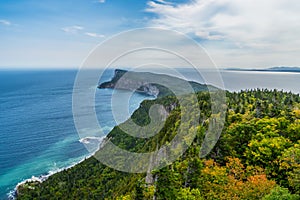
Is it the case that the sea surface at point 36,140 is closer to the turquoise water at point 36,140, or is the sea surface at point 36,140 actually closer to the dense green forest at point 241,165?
the turquoise water at point 36,140

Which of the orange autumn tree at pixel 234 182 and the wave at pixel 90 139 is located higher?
the orange autumn tree at pixel 234 182

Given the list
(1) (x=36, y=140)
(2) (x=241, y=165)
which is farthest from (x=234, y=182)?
(1) (x=36, y=140)

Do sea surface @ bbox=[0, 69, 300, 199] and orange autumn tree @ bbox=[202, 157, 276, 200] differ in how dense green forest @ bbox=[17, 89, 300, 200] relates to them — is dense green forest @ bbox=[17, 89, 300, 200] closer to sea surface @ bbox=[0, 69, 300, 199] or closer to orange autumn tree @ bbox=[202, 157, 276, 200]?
orange autumn tree @ bbox=[202, 157, 276, 200]

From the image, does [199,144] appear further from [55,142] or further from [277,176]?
[55,142]

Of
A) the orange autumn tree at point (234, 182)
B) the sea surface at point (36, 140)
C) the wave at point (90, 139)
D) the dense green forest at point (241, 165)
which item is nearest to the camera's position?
the orange autumn tree at point (234, 182)

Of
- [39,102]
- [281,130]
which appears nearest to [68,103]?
[39,102]

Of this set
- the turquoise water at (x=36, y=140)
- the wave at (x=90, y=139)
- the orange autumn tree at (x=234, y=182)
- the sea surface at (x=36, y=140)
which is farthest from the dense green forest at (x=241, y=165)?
the wave at (x=90, y=139)

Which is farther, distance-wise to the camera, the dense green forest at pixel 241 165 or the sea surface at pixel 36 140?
the sea surface at pixel 36 140

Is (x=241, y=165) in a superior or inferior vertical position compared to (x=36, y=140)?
superior

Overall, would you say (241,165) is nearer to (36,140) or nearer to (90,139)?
(90,139)
